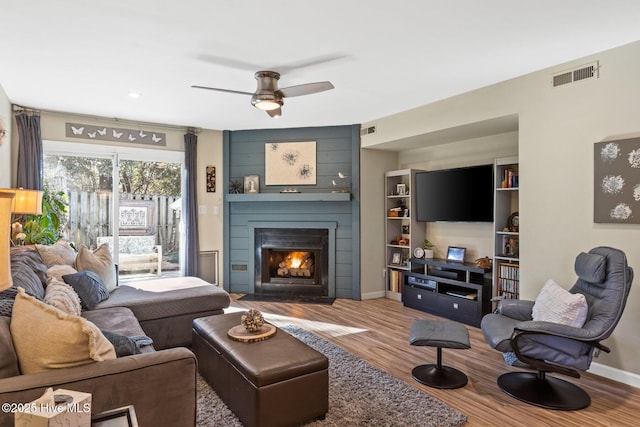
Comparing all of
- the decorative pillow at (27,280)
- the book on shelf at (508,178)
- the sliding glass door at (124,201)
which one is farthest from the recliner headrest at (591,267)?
the sliding glass door at (124,201)

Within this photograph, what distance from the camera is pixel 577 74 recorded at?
3197 millimetres

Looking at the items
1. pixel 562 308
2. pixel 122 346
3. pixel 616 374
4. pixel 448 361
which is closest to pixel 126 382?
pixel 122 346

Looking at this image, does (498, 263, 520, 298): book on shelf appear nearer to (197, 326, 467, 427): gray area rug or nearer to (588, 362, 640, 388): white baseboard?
(588, 362, 640, 388): white baseboard

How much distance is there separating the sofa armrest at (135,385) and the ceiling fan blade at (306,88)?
229 cm

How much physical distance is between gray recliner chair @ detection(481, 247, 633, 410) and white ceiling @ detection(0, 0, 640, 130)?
1.66 meters

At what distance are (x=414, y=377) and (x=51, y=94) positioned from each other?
15.3 ft

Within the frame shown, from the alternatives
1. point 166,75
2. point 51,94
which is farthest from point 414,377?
point 51,94

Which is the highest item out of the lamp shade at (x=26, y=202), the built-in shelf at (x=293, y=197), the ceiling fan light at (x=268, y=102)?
the ceiling fan light at (x=268, y=102)

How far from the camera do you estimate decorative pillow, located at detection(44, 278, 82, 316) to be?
7.96 ft

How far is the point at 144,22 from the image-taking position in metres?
2.60

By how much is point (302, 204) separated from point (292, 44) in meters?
3.08

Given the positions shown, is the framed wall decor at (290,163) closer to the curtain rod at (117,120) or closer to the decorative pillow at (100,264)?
the curtain rod at (117,120)

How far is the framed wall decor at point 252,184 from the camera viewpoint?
19.3ft

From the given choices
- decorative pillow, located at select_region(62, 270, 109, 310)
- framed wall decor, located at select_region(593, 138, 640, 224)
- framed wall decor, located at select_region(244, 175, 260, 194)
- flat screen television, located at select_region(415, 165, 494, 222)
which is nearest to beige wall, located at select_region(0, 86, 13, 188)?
decorative pillow, located at select_region(62, 270, 109, 310)
